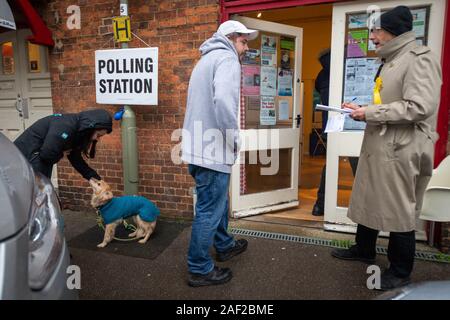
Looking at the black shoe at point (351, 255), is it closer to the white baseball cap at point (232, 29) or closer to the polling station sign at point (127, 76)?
the white baseball cap at point (232, 29)

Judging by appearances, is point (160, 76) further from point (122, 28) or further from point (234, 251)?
point (234, 251)

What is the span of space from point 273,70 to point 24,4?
9.96 ft

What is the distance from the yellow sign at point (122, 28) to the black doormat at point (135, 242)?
2117 mm

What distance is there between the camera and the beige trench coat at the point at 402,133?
238cm

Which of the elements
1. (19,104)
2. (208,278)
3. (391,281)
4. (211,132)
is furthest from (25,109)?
(391,281)

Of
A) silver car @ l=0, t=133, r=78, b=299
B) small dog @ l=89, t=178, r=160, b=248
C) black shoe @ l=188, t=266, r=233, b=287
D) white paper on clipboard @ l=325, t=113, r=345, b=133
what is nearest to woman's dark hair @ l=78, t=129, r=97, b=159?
small dog @ l=89, t=178, r=160, b=248

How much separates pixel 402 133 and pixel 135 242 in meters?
2.68

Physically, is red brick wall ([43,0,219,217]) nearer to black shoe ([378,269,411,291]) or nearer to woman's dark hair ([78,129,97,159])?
woman's dark hair ([78,129,97,159])

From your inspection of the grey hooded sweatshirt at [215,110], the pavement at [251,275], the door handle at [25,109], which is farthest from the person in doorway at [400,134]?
the door handle at [25,109]

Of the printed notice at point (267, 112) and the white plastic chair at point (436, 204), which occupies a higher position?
the printed notice at point (267, 112)

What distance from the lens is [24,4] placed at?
163 inches

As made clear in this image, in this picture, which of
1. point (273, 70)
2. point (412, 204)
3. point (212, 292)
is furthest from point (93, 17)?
point (412, 204)

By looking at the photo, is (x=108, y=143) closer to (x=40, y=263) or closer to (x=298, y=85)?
(x=298, y=85)

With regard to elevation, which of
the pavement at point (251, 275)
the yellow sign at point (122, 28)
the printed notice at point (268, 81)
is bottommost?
the pavement at point (251, 275)
